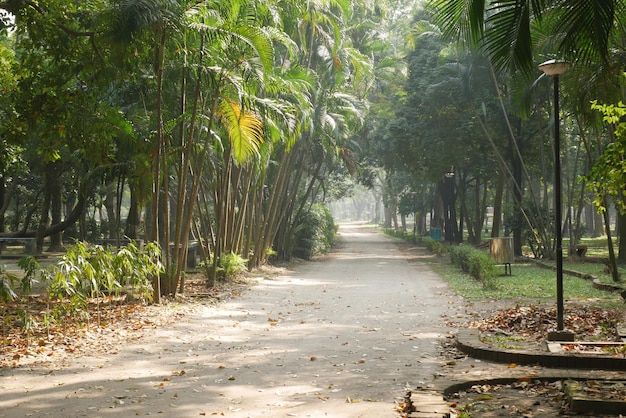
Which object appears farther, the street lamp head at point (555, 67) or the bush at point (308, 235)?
the bush at point (308, 235)

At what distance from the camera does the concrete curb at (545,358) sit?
27.9 ft

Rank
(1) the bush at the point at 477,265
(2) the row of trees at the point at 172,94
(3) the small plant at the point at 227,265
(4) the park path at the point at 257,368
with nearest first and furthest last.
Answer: (4) the park path at the point at 257,368 → (2) the row of trees at the point at 172,94 → (1) the bush at the point at 477,265 → (3) the small plant at the point at 227,265

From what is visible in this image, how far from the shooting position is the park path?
7.04m

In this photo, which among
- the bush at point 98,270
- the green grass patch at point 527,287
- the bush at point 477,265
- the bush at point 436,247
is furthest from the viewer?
the bush at point 436,247

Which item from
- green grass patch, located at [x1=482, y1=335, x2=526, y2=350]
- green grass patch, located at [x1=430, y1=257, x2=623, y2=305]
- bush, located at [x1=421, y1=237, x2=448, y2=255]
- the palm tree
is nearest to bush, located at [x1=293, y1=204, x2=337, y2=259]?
bush, located at [x1=421, y1=237, x2=448, y2=255]

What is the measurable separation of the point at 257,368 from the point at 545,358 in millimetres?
3375

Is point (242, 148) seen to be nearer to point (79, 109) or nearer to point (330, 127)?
point (79, 109)

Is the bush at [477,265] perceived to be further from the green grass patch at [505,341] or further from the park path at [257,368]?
the green grass patch at [505,341]

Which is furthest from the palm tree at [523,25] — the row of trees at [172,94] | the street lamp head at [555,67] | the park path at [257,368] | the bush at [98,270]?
the bush at [98,270]

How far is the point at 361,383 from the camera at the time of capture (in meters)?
8.05

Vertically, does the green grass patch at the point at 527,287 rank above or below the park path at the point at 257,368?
above

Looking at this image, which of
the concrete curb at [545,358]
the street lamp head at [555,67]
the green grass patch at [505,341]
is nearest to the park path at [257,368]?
the concrete curb at [545,358]

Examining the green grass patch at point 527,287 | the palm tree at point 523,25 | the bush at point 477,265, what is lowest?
the green grass patch at point 527,287

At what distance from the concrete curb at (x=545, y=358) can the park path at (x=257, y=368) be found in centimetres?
57
